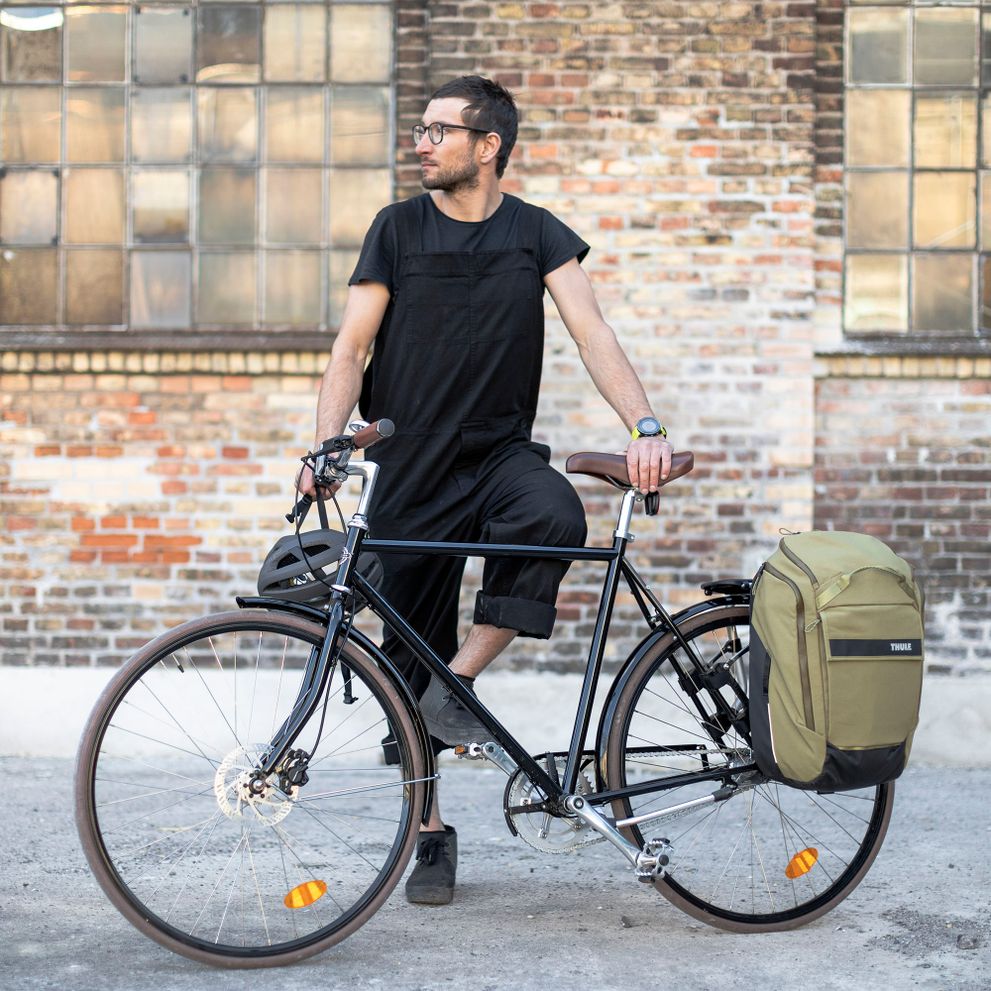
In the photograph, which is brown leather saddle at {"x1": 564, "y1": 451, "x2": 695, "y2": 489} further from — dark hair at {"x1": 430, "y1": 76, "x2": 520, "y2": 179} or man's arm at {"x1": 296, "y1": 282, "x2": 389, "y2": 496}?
dark hair at {"x1": 430, "y1": 76, "x2": 520, "y2": 179}

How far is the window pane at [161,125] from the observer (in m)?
5.82

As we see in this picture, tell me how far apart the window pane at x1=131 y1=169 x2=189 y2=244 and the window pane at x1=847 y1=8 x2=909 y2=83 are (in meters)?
2.94

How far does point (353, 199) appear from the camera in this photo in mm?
5840

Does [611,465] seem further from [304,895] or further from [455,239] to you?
[304,895]

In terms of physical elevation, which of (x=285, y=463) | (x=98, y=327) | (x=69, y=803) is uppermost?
(x=98, y=327)

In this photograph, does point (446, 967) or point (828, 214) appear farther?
point (828, 214)

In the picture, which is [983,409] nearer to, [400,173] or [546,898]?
[400,173]

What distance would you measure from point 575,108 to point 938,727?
116 inches

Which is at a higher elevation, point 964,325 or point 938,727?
point 964,325

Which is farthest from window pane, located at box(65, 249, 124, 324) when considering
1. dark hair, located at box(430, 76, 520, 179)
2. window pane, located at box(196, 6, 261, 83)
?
dark hair, located at box(430, 76, 520, 179)

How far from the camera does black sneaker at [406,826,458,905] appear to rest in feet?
11.7

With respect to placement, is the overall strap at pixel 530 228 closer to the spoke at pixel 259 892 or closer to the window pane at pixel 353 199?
the spoke at pixel 259 892

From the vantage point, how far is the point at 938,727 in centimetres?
557

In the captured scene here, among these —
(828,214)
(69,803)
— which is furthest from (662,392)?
(69,803)
